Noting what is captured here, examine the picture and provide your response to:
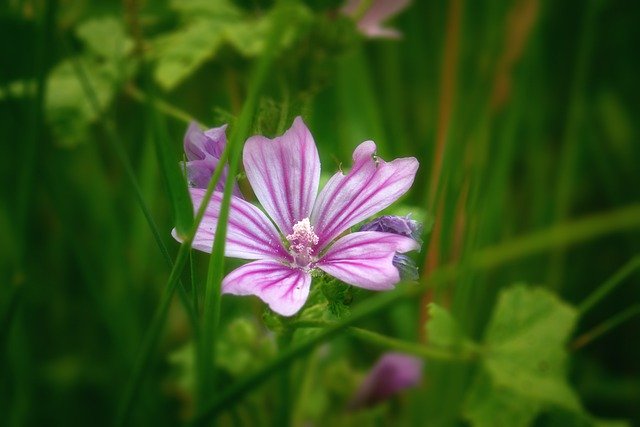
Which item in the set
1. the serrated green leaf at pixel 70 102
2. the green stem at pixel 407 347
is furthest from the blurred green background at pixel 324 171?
the green stem at pixel 407 347

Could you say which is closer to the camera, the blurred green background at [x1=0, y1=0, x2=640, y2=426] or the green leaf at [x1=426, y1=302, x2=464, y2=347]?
the green leaf at [x1=426, y1=302, x2=464, y2=347]

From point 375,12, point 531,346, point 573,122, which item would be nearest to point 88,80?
point 375,12

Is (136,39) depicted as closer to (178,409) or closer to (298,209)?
(298,209)

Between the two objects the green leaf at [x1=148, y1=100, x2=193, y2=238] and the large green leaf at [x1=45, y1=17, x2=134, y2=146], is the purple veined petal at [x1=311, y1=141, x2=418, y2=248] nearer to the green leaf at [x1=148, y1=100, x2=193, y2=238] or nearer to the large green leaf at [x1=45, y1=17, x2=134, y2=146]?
the green leaf at [x1=148, y1=100, x2=193, y2=238]

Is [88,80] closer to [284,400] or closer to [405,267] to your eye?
[284,400]

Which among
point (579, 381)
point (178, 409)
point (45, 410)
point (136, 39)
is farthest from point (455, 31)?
point (45, 410)

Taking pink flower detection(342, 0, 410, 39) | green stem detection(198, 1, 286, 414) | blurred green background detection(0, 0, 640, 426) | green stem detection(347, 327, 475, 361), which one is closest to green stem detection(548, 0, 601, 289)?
blurred green background detection(0, 0, 640, 426)
